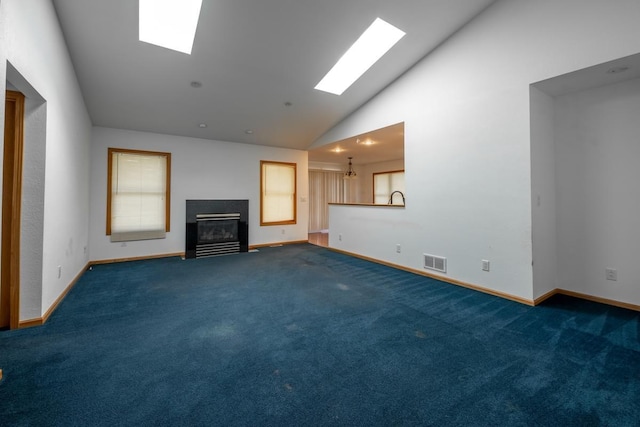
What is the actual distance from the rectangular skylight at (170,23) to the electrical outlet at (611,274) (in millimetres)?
5270

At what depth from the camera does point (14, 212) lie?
231cm

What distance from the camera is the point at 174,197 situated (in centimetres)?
545

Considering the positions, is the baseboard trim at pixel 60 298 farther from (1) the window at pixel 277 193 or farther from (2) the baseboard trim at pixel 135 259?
(1) the window at pixel 277 193

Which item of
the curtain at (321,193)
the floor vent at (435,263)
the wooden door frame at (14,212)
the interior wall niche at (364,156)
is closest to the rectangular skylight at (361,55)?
the interior wall niche at (364,156)

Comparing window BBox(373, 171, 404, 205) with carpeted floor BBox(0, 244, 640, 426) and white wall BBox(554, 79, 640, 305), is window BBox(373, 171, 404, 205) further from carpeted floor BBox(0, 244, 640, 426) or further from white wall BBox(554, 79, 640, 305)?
carpeted floor BBox(0, 244, 640, 426)

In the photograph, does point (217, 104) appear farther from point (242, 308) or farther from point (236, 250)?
point (242, 308)

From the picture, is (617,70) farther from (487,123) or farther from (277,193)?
(277,193)

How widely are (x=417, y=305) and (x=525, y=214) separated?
1.56 m

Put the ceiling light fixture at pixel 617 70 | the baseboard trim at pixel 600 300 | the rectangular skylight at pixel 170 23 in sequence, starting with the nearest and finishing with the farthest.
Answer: the ceiling light fixture at pixel 617 70, the baseboard trim at pixel 600 300, the rectangular skylight at pixel 170 23

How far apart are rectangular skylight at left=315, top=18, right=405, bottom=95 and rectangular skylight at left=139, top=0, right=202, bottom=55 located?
1.89 metres

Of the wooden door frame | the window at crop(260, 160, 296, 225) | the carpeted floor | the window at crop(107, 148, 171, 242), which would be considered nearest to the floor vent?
the carpeted floor

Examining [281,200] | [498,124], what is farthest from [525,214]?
[281,200]

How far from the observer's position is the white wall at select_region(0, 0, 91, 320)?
6.28 ft

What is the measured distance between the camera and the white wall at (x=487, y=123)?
258cm
